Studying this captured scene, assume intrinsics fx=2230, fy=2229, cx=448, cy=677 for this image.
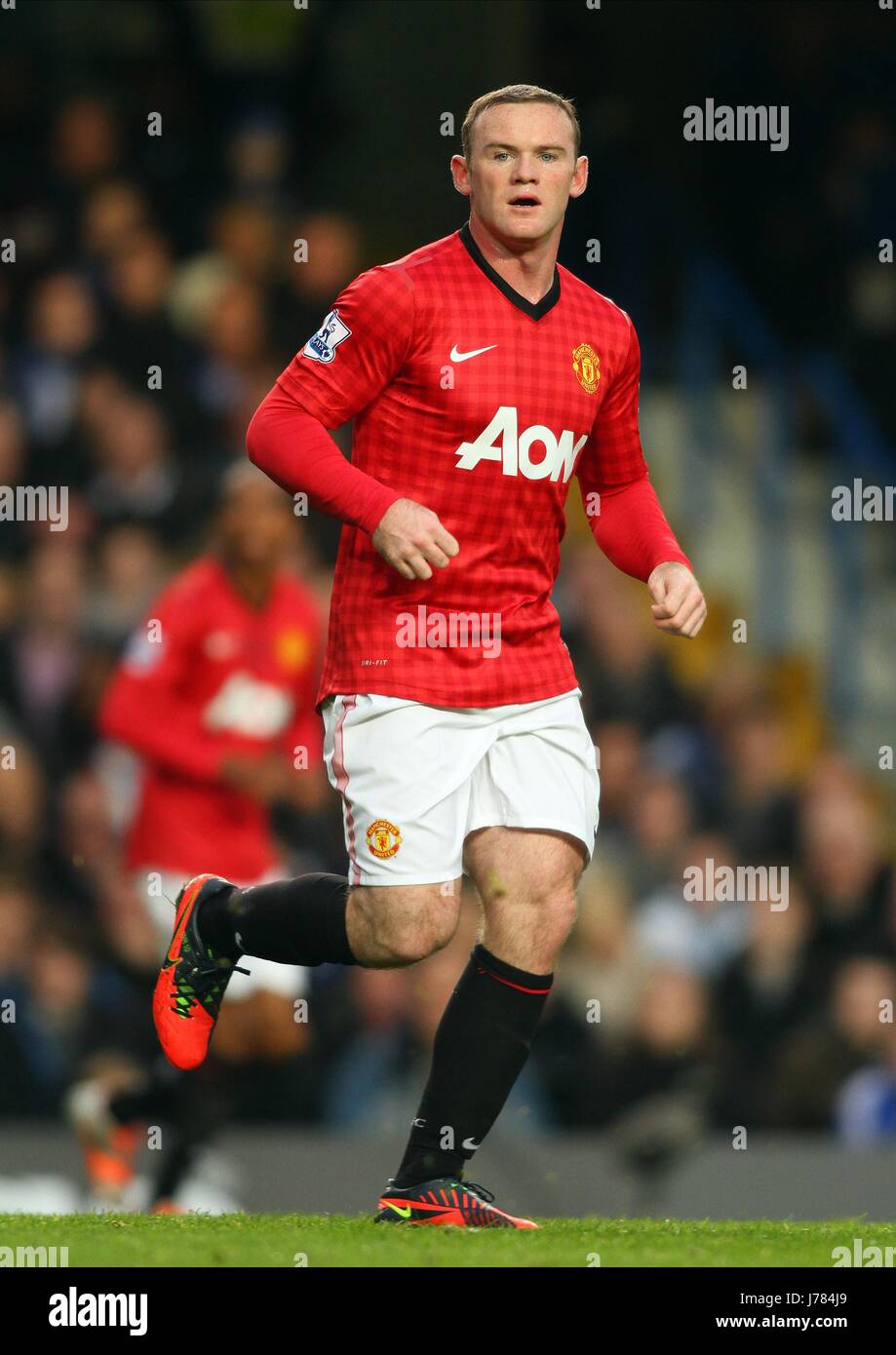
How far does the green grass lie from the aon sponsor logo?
4.71 ft

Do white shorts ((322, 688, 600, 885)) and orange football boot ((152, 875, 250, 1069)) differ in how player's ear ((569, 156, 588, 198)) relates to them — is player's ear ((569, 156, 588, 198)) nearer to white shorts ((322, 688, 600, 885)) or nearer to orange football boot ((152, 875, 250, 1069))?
white shorts ((322, 688, 600, 885))

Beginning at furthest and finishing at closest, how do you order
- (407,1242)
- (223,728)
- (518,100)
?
(223,728), (518,100), (407,1242)

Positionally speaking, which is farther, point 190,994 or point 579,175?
point 190,994

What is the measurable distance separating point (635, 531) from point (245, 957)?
2.41m

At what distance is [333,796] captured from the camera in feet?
26.1

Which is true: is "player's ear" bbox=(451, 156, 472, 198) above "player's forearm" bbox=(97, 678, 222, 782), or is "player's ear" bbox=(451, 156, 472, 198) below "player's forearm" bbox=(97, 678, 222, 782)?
above

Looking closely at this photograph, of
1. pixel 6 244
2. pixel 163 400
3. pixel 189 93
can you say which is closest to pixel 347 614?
pixel 163 400

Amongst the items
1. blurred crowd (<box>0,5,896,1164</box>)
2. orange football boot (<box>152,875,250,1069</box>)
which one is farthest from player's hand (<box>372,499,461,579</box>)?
blurred crowd (<box>0,5,896,1164</box>)

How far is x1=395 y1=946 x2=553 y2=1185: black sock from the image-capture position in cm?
430

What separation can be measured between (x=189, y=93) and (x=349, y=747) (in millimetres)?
6969

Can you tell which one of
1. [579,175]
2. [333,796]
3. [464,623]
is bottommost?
[333,796]

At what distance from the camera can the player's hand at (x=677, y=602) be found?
417 cm

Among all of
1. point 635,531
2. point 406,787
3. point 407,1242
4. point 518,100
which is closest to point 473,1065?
point 407,1242

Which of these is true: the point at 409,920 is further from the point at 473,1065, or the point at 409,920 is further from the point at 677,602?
the point at 677,602
